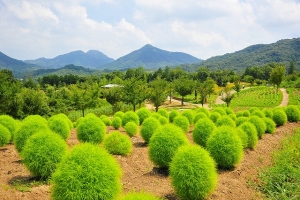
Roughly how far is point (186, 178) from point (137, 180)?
2.84 metres

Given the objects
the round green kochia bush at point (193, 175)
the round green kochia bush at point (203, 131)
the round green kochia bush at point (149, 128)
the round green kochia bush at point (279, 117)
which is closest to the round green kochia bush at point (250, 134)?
the round green kochia bush at point (203, 131)

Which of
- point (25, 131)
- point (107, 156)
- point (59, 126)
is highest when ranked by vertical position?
point (107, 156)

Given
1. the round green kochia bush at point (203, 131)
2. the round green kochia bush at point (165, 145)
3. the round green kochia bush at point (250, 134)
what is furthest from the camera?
the round green kochia bush at point (250, 134)

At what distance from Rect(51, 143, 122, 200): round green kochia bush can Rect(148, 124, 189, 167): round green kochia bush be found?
384 cm

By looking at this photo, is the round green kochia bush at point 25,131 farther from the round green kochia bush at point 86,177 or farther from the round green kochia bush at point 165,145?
the round green kochia bush at point 86,177

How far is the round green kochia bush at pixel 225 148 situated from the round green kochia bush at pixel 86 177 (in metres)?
5.66

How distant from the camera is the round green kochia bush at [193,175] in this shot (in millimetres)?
7191

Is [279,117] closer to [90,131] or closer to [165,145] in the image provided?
[165,145]

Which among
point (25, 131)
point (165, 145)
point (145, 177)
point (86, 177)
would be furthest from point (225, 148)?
point (25, 131)

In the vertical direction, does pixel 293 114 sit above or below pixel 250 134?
below

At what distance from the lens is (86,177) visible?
19.2 feet

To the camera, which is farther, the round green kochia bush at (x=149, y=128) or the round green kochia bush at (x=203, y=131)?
the round green kochia bush at (x=149, y=128)

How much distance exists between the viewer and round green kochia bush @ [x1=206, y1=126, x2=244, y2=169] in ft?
34.3

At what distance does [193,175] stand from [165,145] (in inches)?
114
